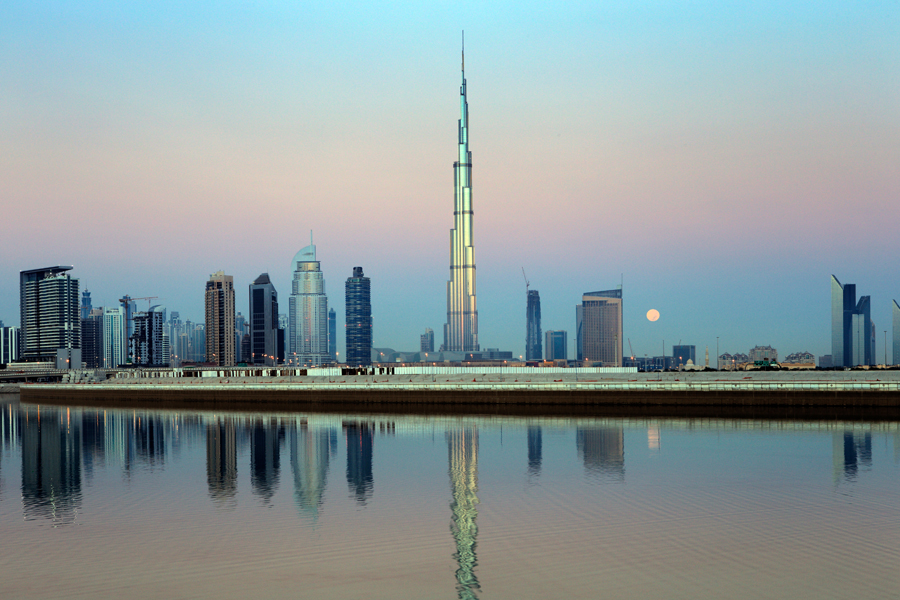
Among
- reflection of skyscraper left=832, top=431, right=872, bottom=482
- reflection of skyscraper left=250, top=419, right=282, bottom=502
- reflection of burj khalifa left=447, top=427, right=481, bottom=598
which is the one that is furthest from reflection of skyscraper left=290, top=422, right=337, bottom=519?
reflection of skyscraper left=832, top=431, right=872, bottom=482

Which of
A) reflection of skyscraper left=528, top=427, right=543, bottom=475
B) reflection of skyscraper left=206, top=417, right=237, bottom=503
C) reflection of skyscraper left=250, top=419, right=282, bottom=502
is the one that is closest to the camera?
reflection of skyscraper left=206, top=417, right=237, bottom=503

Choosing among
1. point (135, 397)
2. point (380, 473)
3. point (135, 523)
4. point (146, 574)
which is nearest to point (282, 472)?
point (380, 473)

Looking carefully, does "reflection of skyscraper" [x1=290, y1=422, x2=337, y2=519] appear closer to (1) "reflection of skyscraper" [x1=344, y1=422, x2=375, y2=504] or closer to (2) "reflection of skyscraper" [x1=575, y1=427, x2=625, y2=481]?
(1) "reflection of skyscraper" [x1=344, y1=422, x2=375, y2=504]

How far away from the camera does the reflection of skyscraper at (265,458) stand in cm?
3422

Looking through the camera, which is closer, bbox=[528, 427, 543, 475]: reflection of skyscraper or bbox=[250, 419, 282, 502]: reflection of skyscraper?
bbox=[250, 419, 282, 502]: reflection of skyscraper

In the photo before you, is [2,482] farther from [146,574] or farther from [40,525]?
[146,574]

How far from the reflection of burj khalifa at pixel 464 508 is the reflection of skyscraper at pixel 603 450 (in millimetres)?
5864

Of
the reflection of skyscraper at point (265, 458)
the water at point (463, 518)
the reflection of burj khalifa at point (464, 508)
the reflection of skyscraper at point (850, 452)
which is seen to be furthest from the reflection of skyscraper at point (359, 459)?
the reflection of skyscraper at point (850, 452)

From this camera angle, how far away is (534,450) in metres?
46.0

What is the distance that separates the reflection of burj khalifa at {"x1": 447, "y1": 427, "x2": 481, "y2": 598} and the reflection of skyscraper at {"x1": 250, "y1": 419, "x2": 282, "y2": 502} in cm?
773

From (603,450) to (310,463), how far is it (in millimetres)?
16333

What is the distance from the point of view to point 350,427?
63.5 meters

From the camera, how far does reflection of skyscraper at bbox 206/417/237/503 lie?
33.3 meters

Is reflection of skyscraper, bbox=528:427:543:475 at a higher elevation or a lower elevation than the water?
lower
